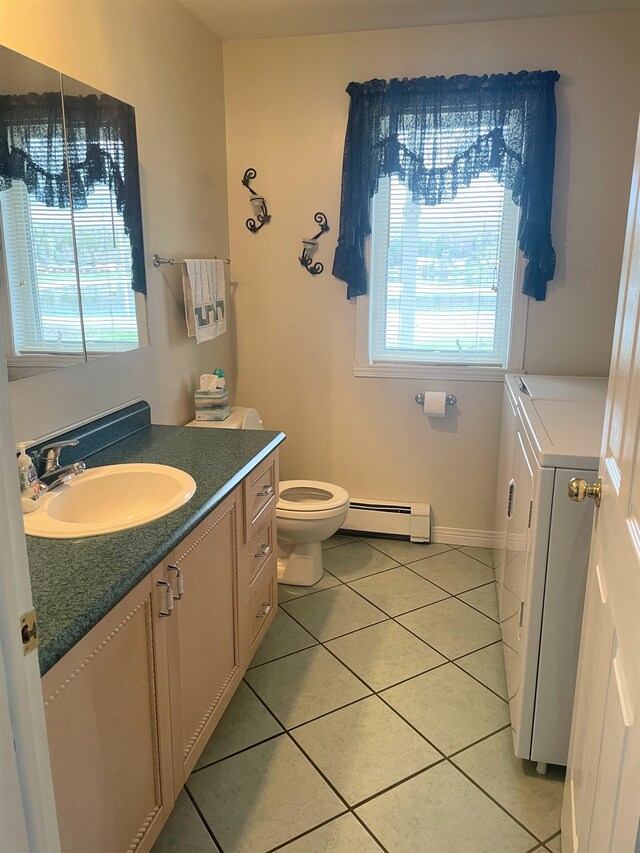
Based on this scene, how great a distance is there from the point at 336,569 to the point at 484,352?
1.31 m

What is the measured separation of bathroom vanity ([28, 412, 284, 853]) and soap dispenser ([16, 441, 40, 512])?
7.0 inches

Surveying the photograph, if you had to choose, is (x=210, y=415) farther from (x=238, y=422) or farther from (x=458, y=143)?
(x=458, y=143)

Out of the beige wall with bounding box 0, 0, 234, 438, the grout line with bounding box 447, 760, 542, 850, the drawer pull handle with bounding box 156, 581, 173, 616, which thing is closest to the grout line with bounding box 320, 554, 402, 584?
the beige wall with bounding box 0, 0, 234, 438

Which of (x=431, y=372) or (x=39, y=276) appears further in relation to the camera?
(x=431, y=372)

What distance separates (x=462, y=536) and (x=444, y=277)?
1.35 m

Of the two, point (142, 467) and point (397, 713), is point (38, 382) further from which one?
point (397, 713)

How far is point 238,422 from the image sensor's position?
280 centimetres

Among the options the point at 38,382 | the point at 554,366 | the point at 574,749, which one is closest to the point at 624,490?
the point at 574,749

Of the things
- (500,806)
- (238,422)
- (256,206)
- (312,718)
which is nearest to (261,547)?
(312,718)

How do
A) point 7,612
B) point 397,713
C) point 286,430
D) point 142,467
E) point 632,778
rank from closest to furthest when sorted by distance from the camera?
point 7,612 → point 632,778 → point 142,467 → point 397,713 → point 286,430

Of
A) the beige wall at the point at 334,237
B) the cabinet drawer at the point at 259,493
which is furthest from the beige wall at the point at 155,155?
the cabinet drawer at the point at 259,493

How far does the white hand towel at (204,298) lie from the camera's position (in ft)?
8.65

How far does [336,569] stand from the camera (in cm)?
310

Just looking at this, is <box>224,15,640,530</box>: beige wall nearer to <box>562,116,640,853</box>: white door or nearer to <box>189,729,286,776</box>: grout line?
<box>189,729,286,776</box>: grout line
